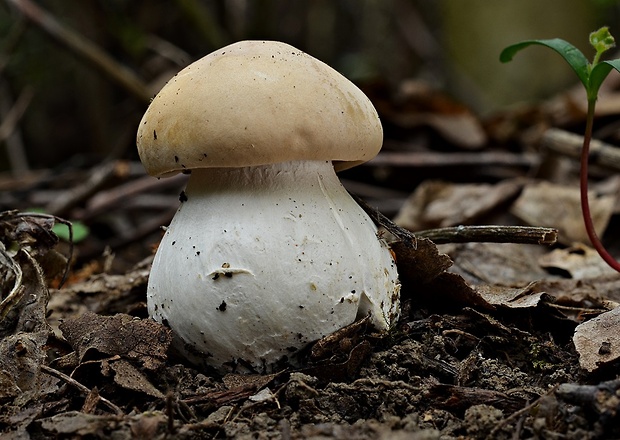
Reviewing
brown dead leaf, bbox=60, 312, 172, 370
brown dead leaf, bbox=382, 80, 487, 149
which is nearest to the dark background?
brown dead leaf, bbox=382, 80, 487, 149

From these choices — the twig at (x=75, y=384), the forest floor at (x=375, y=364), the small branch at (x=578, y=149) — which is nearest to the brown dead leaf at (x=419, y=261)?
the forest floor at (x=375, y=364)

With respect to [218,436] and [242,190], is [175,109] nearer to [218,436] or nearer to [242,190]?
[242,190]

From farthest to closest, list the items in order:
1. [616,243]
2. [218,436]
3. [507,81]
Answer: [507,81] → [616,243] → [218,436]

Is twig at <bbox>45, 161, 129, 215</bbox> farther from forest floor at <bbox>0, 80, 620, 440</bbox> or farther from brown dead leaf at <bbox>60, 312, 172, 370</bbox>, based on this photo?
brown dead leaf at <bbox>60, 312, 172, 370</bbox>

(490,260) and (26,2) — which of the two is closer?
(490,260)

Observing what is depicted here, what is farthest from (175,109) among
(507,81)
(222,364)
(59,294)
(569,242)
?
(507,81)

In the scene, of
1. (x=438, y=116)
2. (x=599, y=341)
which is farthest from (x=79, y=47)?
(x=599, y=341)

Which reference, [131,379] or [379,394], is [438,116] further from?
[131,379]
